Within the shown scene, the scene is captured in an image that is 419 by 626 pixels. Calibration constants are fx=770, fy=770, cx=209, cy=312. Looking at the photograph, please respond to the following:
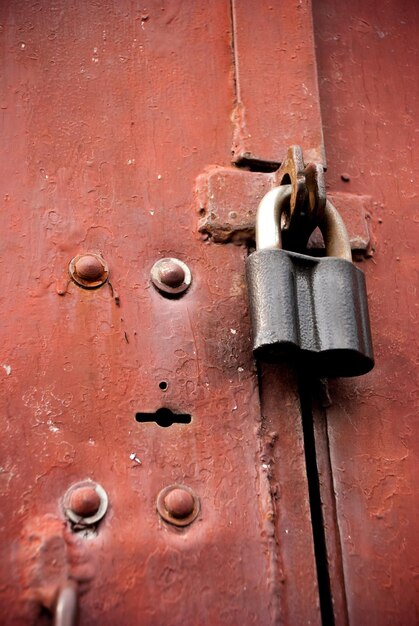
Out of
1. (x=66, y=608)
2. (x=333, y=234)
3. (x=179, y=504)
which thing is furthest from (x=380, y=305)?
(x=66, y=608)

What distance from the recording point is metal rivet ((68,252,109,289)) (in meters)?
0.94

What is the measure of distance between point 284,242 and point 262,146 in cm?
16

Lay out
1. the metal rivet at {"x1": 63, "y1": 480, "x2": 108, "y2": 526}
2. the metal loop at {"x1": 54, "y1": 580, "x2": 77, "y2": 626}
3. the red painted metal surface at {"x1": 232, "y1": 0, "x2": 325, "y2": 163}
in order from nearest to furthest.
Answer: the metal loop at {"x1": 54, "y1": 580, "x2": 77, "y2": 626} < the metal rivet at {"x1": 63, "y1": 480, "x2": 108, "y2": 526} < the red painted metal surface at {"x1": 232, "y1": 0, "x2": 325, "y2": 163}

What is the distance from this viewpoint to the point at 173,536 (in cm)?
85

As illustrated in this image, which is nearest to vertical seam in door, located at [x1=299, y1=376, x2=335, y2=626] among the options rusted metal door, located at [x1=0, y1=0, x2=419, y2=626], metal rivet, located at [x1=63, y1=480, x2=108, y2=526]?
rusted metal door, located at [x1=0, y1=0, x2=419, y2=626]

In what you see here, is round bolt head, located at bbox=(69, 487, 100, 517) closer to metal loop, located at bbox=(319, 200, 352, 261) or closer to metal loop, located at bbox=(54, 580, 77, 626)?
metal loop, located at bbox=(54, 580, 77, 626)

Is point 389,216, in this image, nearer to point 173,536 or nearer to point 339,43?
point 339,43

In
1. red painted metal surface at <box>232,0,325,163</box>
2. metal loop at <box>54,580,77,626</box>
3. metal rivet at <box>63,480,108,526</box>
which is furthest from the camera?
red painted metal surface at <box>232,0,325,163</box>

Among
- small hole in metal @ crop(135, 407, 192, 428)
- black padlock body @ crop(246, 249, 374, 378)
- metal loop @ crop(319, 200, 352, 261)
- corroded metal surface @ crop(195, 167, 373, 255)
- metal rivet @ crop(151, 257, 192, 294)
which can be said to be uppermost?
corroded metal surface @ crop(195, 167, 373, 255)

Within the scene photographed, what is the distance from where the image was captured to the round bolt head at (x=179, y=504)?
86 cm

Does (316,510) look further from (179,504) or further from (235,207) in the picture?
(235,207)

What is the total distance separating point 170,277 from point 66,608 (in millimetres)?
408

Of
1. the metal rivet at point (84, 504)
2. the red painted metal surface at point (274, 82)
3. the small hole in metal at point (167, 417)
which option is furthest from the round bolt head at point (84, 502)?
the red painted metal surface at point (274, 82)

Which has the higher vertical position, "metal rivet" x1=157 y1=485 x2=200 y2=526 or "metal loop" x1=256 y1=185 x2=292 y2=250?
"metal loop" x1=256 y1=185 x2=292 y2=250
